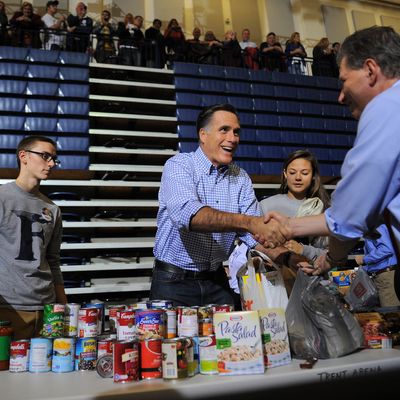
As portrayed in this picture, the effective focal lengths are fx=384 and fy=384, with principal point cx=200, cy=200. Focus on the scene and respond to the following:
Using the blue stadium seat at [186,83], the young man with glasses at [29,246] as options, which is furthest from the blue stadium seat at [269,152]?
the young man with glasses at [29,246]

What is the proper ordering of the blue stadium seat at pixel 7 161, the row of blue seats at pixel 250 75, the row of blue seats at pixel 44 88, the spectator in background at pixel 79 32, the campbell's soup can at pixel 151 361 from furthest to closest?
the row of blue seats at pixel 250 75 < the spectator in background at pixel 79 32 < the row of blue seats at pixel 44 88 < the blue stadium seat at pixel 7 161 < the campbell's soup can at pixel 151 361

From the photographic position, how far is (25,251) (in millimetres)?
2160

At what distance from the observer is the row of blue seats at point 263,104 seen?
328 inches

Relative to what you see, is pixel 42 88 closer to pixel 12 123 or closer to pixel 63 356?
pixel 12 123

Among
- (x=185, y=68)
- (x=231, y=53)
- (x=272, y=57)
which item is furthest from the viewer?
(x=272, y=57)

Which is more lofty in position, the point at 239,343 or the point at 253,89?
the point at 253,89

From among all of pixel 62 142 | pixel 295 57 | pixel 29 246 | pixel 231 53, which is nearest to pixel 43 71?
pixel 62 142

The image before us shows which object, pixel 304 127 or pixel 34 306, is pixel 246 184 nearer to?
pixel 34 306

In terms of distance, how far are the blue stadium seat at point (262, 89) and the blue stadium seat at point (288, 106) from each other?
309mm

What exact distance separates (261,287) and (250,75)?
8470 mm

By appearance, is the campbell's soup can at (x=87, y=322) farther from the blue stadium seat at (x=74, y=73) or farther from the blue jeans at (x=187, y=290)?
the blue stadium seat at (x=74, y=73)

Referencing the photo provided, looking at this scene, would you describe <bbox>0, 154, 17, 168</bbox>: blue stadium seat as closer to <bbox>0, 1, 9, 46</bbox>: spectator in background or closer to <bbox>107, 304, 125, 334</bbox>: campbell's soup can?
<bbox>0, 1, 9, 46</bbox>: spectator in background

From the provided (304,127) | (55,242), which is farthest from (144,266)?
(304,127)

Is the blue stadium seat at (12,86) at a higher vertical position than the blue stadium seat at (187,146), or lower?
higher
